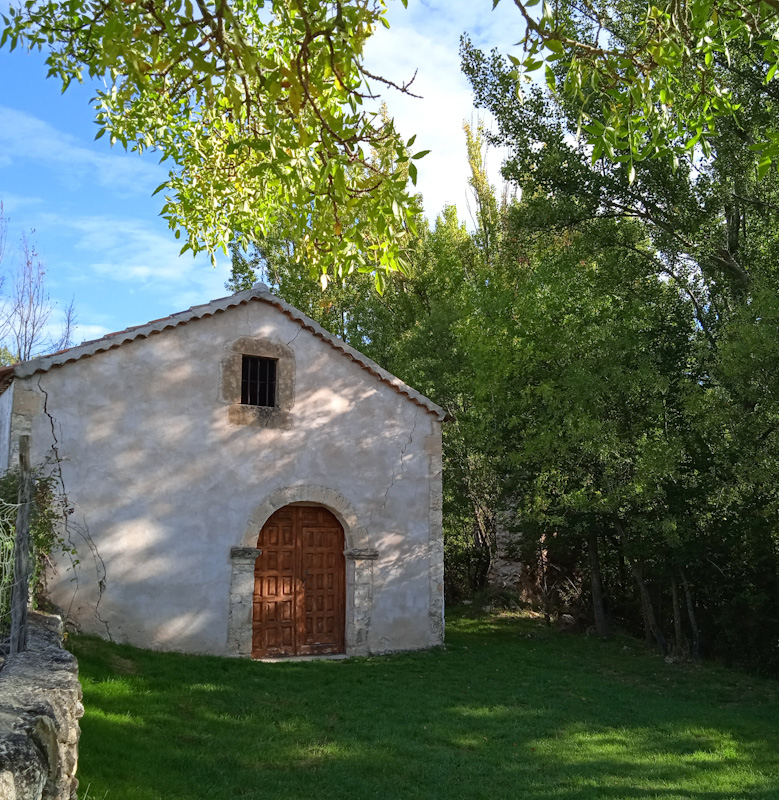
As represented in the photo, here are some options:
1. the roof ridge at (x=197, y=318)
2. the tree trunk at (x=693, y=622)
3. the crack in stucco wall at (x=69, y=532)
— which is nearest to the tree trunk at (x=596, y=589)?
the tree trunk at (x=693, y=622)

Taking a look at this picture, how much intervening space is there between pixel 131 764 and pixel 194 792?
Answer: 2.16 ft

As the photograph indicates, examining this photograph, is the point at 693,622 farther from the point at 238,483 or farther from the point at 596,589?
the point at 238,483

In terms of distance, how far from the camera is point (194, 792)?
18.7 feet

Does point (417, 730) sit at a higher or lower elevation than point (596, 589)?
lower

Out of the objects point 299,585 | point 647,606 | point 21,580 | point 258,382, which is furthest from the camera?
point 647,606

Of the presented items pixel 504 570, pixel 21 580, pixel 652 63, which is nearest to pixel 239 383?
pixel 21 580

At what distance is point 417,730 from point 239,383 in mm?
6174

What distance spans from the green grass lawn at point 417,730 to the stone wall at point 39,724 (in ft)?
2.76

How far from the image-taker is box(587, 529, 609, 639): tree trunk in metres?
15.2

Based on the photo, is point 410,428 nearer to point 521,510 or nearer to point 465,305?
point 521,510

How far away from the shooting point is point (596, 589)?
→ 15430 millimetres

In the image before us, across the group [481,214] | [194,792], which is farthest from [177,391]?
[481,214]

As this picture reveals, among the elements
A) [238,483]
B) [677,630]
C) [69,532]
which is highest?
[238,483]

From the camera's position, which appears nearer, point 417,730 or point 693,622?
point 417,730
